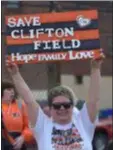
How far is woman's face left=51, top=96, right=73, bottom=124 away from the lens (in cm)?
367

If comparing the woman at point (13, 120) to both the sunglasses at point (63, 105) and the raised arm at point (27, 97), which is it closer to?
the raised arm at point (27, 97)

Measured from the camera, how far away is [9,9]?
9375 millimetres

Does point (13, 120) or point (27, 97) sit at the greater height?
point (27, 97)

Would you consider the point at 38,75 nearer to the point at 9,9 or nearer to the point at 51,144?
the point at 9,9

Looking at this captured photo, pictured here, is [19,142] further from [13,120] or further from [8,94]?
[8,94]

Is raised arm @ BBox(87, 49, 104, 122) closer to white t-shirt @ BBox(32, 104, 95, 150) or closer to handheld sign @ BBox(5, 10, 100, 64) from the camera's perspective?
white t-shirt @ BBox(32, 104, 95, 150)

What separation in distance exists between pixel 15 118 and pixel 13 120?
0.09ft

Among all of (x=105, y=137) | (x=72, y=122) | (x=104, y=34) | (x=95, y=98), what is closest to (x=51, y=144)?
(x=72, y=122)

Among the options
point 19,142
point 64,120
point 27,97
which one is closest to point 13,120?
point 19,142

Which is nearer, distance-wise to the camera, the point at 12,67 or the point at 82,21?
the point at 12,67

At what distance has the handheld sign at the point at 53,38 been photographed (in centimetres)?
567

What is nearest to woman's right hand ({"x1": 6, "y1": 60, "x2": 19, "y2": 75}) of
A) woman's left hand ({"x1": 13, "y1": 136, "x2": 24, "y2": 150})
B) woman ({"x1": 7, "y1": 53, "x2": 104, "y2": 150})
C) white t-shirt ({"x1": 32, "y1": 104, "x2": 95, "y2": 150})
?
woman ({"x1": 7, "y1": 53, "x2": 104, "y2": 150})

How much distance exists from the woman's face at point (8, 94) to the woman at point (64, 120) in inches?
61.9

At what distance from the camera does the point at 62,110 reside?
12.0 ft
